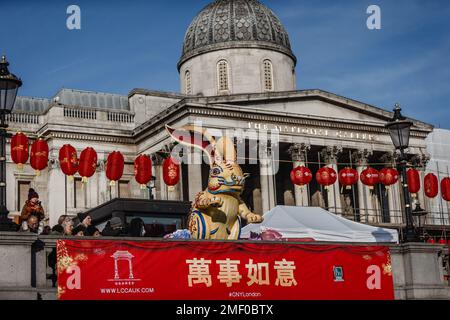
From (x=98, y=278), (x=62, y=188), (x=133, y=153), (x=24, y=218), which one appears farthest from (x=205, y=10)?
(x=98, y=278)

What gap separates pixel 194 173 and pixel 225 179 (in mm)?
23197

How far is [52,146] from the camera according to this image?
45.8 m

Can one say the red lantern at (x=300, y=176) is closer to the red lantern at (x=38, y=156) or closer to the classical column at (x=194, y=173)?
the classical column at (x=194, y=173)

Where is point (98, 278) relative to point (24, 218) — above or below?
below

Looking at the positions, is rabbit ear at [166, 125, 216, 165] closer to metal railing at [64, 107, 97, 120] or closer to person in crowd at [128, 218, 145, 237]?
person in crowd at [128, 218, 145, 237]

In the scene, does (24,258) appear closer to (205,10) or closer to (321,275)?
(321,275)

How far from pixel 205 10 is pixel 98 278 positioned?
38418 mm

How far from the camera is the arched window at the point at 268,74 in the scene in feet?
164

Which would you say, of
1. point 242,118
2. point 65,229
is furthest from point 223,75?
point 65,229

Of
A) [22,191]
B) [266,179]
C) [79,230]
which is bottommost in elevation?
[79,230]

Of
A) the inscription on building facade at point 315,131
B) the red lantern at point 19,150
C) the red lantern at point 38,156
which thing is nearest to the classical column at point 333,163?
the inscription on building facade at point 315,131

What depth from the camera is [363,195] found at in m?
47.5

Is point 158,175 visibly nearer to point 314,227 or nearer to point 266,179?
point 266,179

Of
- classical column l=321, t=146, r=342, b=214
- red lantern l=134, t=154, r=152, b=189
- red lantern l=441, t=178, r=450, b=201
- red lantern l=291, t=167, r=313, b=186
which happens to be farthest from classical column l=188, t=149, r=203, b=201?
red lantern l=441, t=178, r=450, b=201
